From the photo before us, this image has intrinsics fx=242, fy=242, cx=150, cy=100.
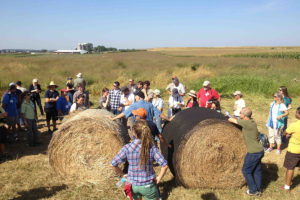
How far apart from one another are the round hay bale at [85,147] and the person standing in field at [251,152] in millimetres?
2660

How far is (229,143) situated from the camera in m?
5.01

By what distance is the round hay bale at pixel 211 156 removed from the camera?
4910 millimetres

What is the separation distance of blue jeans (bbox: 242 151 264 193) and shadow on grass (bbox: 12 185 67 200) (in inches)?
153

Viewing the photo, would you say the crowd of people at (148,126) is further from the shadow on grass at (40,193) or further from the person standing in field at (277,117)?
the shadow on grass at (40,193)

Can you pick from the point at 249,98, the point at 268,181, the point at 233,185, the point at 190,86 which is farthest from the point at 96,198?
the point at 190,86

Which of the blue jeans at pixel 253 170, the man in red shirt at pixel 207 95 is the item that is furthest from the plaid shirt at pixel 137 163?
the man in red shirt at pixel 207 95

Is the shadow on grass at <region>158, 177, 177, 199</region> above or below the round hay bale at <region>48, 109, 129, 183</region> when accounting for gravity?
below

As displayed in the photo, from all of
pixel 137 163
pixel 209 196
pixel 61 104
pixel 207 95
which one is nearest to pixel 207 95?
pixel 207 95

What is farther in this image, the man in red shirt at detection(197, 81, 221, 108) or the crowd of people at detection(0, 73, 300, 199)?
the man in red shirt at detection(197, 81, 221, 108)

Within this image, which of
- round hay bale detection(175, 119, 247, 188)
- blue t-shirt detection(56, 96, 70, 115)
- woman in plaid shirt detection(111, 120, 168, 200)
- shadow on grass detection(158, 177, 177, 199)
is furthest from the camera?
blue t-shirt detection(56, 96, 70, 115)

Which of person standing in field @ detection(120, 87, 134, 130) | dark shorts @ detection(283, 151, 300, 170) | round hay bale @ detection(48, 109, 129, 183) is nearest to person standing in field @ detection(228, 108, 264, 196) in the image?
dark shorts @ detection(283, 151, 300, 170)

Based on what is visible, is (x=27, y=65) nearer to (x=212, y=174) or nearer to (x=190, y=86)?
(x=190, y=86)

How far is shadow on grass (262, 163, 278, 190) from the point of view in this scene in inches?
217

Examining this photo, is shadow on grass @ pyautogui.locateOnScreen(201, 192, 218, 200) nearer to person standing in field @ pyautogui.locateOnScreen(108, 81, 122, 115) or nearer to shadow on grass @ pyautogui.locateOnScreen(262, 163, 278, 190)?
shadow on grass @ pyautogui.locateOnScreen(262, 163, 278, 190)
